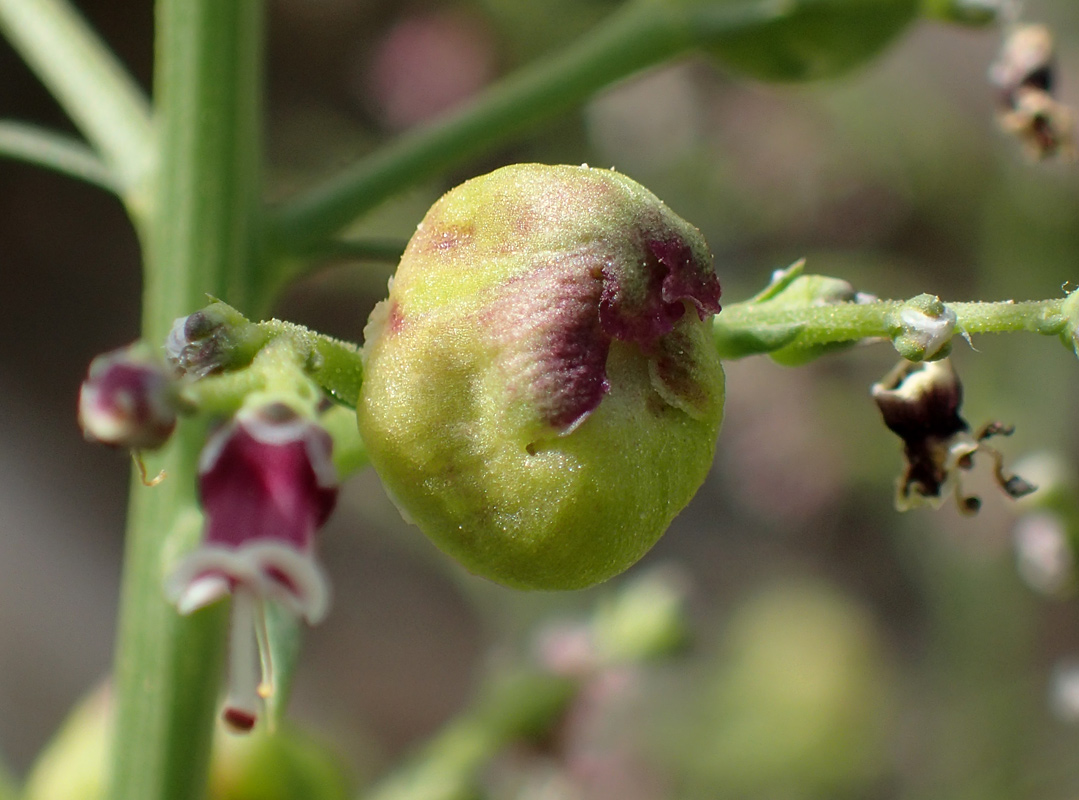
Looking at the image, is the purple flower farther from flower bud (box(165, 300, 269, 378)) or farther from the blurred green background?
the blurred green background

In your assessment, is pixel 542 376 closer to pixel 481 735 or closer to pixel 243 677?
pixel 243 677

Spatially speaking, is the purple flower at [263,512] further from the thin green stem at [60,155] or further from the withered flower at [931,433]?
the thin green stem at [60,155]

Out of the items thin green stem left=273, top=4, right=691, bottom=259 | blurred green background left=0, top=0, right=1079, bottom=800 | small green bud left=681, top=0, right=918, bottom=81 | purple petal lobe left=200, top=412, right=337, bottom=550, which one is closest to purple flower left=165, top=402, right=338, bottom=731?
purple petal lobe left=200, top=412, right=337, bottom=550

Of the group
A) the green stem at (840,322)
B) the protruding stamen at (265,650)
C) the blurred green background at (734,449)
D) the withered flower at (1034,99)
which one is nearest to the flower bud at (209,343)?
the protruding stamen at (265,650)

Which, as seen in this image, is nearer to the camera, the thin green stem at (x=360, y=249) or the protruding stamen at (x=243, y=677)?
the protruding stamen at (x=243, y=677)

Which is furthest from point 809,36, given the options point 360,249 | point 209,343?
point 209,343

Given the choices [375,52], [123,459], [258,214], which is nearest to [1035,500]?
[258,214]

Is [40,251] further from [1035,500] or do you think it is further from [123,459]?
[1035,500]
